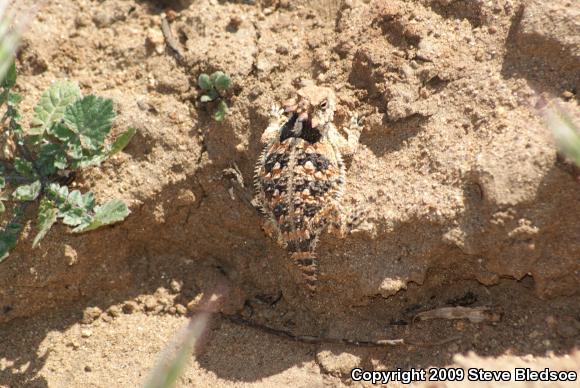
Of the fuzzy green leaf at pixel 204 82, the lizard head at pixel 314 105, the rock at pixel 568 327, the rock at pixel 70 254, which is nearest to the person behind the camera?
the rock at pixel 568 327

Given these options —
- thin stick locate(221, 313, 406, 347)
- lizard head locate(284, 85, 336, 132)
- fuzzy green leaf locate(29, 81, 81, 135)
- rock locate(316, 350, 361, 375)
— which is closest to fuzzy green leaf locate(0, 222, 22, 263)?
fuzzy green leaf locate(29, 81, 81, 135)

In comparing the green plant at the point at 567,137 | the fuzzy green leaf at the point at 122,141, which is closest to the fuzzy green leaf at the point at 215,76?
the fuzzy green leaf at the point at 122,141

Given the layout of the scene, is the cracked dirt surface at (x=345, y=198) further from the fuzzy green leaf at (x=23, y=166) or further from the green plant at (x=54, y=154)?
the fuzzy green leaf at (x=23, y=166)

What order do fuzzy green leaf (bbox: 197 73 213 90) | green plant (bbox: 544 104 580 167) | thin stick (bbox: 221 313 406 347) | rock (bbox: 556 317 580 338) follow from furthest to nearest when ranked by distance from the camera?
fuzzy green leaf (bbox: 197 73 213 90)
thin stick (bbox: 221 313 406 347)
rock (bbox: 556 317 580 338)
green plant (bbox: 544 104 580 167)

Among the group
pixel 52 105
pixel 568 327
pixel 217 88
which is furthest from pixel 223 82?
pixel 568 327

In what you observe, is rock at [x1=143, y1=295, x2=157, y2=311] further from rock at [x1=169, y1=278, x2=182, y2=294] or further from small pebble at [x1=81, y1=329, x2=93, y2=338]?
small pebble at [x1=81, y1=329, x2=93, y2=338]

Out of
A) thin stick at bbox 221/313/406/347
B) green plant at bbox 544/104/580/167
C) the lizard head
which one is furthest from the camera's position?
the lizard head

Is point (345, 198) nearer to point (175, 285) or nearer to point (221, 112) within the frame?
point (221, 112)
